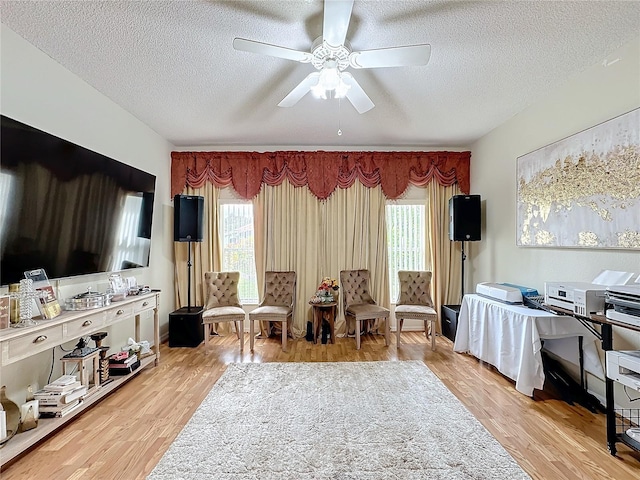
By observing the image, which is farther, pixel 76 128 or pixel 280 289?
pixel 280 289

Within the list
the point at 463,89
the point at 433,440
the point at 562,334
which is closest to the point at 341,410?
the point at 433,440

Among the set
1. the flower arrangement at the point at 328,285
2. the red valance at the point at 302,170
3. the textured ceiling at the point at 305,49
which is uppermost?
the textured ceiling at the point at 305,49

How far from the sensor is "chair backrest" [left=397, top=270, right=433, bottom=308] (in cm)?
478

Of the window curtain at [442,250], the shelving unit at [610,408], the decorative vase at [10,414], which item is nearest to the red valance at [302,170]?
the window curtain at [442,250]

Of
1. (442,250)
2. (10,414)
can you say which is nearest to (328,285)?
(442,250)

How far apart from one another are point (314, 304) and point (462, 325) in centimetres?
183

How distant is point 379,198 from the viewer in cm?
523

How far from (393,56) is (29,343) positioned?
2.98 metres

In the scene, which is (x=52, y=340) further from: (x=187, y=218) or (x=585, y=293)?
(x=585, y=293)

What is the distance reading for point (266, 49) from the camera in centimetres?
223

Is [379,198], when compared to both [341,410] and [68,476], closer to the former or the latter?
[341,410]

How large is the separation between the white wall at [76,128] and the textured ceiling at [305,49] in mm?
140

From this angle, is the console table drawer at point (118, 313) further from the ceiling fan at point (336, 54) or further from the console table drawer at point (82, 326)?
the ceiling fan at point (336, 54)

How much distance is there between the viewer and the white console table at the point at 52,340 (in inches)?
80.8
